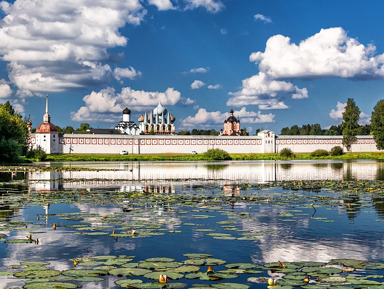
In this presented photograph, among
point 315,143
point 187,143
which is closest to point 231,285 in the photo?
point 187,143

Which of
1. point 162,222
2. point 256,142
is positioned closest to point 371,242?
point 162,222

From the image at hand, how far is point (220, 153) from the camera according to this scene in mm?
84562

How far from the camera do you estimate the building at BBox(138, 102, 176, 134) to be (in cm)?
16362

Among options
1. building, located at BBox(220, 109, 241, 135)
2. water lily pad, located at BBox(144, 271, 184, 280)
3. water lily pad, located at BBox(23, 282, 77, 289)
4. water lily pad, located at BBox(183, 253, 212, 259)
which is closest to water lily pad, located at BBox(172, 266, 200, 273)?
water lily pad, located at BBox(144, 271, 184, 280)

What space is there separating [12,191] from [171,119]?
14483cm

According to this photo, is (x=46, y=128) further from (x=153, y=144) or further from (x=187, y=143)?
(x=187, y=143)

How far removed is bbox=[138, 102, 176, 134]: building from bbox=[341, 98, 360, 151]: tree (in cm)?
7247

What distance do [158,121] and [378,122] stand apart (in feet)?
299

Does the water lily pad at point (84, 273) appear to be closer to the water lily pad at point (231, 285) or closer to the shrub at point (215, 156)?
the water lily pad at point (231, 285)

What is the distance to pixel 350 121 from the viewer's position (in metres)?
100

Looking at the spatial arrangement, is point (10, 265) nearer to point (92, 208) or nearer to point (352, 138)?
point (92, 208)

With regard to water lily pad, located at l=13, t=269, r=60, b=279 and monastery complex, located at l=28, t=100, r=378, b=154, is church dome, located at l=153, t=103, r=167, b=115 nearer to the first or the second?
monastery complex, located at l=28, t=100, r=378, b=154

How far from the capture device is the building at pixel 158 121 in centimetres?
16362

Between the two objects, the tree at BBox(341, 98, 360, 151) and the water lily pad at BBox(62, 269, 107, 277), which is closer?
the water lily pad at BBox(62, 269, 107, 277)
